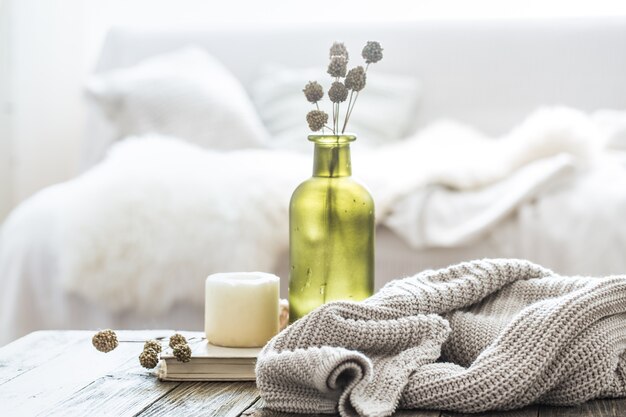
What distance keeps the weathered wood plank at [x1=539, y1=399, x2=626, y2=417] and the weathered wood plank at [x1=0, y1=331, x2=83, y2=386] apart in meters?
0.53

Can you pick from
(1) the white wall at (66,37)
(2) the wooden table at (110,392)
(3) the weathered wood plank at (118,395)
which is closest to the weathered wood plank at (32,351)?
(2) the wooden table at (110,392)

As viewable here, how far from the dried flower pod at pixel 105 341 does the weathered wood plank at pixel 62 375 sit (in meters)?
0.01

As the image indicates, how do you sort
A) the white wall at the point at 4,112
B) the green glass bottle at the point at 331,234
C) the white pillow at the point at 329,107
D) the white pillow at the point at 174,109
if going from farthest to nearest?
the white wall at the point at 4,112 → the white pillow at the point at 329,107 → the white pillow at the point at 174,109 → the green glass bottle at the point at 331,234

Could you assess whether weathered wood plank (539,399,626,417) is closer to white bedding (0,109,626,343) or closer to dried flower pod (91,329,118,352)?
dried flower pod (91,329,118,352)

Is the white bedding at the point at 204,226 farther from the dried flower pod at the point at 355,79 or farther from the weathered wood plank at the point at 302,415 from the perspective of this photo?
the weathered wood plank at the point at 302,415

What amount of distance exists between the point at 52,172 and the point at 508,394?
2.87 m

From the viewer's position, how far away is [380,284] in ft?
6.70

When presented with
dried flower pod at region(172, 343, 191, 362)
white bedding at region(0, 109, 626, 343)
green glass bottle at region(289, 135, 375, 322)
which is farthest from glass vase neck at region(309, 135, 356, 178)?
white bedding at region(0, 109, 626, 343)

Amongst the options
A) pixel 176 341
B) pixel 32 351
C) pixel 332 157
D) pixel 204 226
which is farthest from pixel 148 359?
pixel 204 226

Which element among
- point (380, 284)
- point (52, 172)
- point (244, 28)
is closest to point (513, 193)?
point (380, 284)

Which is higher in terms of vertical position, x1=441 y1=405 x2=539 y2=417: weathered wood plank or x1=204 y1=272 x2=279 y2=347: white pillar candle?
x1=204 y1=272 x2=279 y2=347: white pillar candle

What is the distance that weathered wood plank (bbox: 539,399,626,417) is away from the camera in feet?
2.84

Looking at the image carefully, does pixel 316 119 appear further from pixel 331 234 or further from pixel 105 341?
pixel 105 341

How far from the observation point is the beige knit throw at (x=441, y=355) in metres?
0.86
